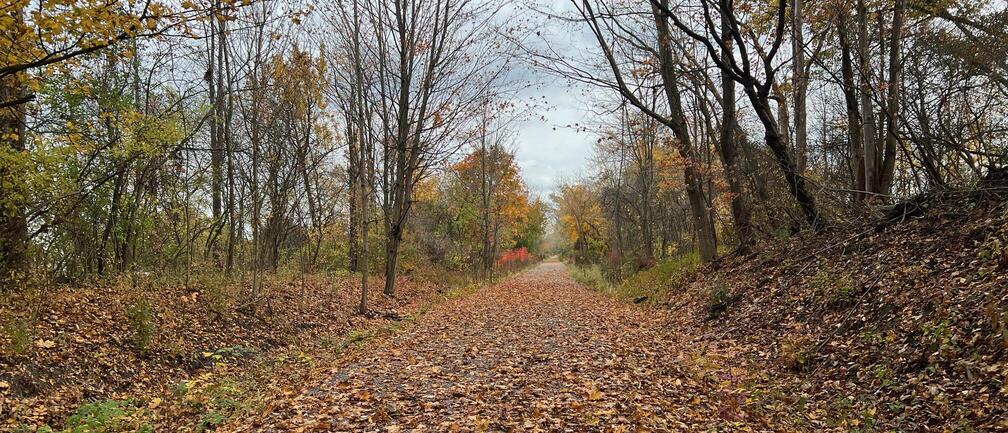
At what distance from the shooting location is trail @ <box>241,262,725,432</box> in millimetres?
5020

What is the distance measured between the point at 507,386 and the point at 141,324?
5650mm

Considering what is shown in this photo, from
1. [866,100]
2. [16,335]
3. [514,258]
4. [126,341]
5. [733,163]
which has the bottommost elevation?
[126,341]

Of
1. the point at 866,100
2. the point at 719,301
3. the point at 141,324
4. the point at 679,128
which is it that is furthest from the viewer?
the point at 679,128

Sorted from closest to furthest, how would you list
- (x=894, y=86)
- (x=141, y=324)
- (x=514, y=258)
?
(x=141, y=324) < (x=894, y=86) < (x=514, y=258)

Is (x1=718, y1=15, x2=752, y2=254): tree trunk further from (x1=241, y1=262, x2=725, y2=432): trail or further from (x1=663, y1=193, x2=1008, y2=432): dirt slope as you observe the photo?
(x1=241, y1=262, x2=725, y2=432): trail

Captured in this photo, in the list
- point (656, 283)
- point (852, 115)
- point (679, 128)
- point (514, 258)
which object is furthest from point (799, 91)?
point (514, 258)

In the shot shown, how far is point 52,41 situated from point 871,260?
1057cm

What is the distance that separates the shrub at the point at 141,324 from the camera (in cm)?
759

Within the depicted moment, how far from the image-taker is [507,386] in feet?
20.2

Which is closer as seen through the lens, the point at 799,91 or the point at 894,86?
the point at 894,86

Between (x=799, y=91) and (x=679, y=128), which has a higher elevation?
(x=799, y=91)

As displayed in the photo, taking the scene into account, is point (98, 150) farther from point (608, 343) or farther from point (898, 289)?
point (898, 289)

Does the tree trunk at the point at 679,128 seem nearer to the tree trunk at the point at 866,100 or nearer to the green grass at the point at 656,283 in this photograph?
the green grass at the point at 656,283

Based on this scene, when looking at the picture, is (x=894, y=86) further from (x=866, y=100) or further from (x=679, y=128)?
(x=679, y=128)
